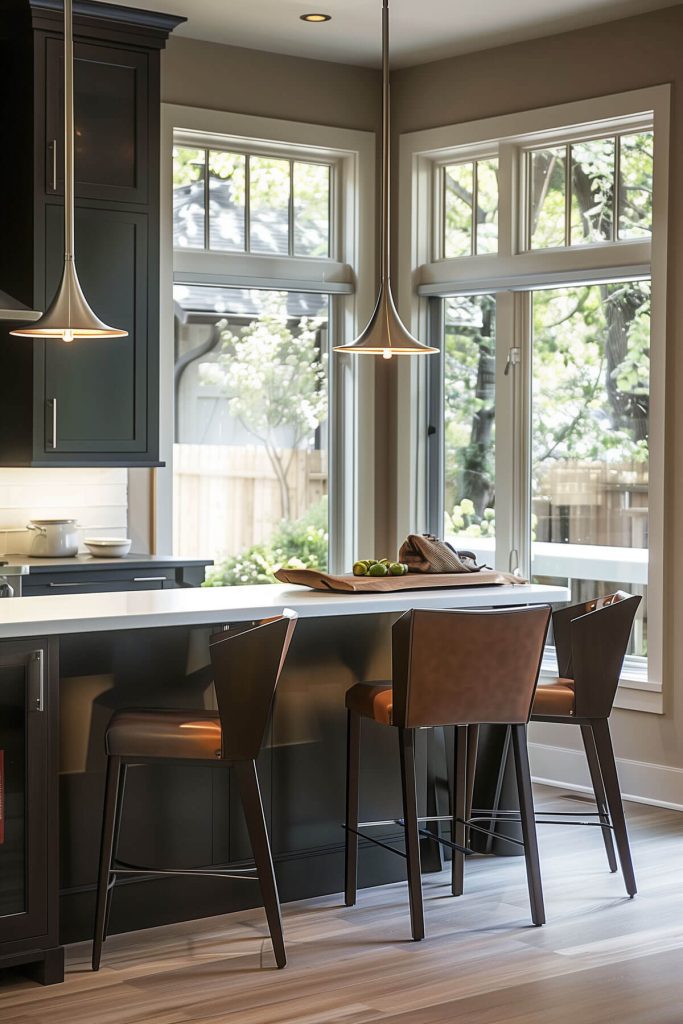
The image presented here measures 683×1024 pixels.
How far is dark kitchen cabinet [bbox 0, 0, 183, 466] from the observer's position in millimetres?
5445

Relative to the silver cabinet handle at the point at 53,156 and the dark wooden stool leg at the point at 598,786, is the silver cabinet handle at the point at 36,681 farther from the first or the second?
Result: the silver cabinet handle at the point at 53,156

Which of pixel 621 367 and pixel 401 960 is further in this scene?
pixel 621 367

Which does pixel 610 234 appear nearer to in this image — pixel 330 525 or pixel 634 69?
pixel 634 69

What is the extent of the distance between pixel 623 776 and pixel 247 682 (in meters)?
2.62

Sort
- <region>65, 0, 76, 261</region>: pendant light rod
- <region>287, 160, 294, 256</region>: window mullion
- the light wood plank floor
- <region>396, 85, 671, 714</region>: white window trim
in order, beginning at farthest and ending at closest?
<region>287, 160, 294, 256</region>: window mullion → <region>396, 85, 671, 714</region>: white window trim → <region>65, 0, 76, 261</region>: pendant light rod → the light wood plank floor

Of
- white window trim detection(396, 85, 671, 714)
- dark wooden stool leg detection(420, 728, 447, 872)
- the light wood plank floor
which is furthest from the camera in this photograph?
white window trim detection(396, 85, 671, 714)

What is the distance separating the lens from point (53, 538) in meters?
5.54

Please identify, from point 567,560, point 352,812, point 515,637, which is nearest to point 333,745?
point 352,812

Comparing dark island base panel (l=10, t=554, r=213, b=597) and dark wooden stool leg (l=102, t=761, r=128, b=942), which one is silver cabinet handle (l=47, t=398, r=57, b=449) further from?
dark wooden stool leg (l=102, t=761, r=128, b=942)

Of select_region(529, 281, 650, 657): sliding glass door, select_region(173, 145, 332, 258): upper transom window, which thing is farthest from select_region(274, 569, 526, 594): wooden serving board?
select_region(173, 145, 332, 258): upper transom window

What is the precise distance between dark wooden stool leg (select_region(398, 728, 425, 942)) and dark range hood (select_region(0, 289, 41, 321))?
7.88 feet

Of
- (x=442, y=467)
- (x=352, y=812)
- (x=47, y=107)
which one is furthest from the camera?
(x=442, y=467)

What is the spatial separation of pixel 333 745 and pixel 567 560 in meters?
2.13

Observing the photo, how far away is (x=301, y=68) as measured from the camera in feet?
20.8
